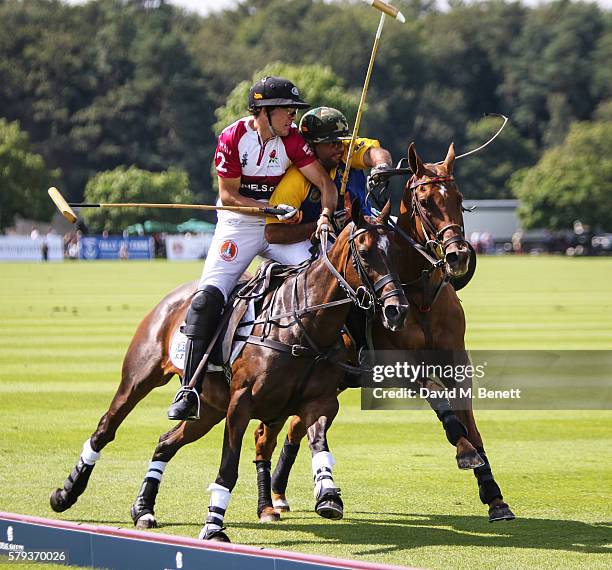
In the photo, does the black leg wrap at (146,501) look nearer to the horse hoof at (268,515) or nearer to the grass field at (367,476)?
the grass field at (367,476)

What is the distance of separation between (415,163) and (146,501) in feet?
9.22

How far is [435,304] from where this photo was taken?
8938 millimetres

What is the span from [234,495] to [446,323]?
2.09 metres

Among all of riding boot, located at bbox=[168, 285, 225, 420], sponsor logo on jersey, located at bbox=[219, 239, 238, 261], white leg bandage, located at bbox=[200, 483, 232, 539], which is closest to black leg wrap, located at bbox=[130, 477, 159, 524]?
riding boot, located at bbox=[168, 285, 225, 420]

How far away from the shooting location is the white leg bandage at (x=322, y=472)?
811 centimetres

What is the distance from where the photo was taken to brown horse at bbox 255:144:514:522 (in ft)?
27.5

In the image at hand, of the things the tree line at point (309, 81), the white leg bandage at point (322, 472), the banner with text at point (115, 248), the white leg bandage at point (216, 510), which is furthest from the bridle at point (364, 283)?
the tree line at point (309, 81)

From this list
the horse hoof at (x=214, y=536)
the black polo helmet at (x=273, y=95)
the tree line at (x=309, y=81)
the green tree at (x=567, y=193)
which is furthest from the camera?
the tree line at (x=309, y=81)

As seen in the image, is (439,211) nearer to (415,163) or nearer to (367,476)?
(415,163)

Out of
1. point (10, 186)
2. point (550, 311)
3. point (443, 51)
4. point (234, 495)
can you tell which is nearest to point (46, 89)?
point (10, 186)

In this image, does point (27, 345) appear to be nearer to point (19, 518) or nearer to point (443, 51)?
point (19, 518)

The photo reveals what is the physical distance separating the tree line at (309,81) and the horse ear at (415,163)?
68229mm

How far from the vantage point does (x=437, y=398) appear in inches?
340

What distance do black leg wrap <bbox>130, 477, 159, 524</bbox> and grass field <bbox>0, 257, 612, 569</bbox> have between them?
127 millimetres
